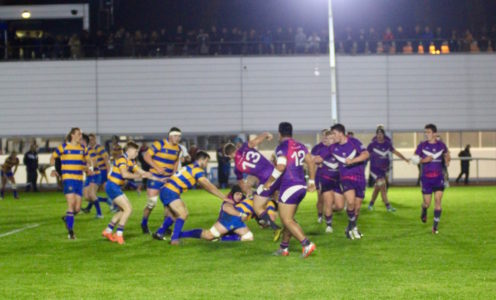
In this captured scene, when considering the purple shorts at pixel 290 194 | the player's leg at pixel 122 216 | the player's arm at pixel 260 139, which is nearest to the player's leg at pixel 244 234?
the player's arm at pixel 260 139

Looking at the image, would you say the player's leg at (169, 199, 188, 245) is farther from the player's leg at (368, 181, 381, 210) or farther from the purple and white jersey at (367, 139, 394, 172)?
the player's leg at (368, 181, 381, 210)

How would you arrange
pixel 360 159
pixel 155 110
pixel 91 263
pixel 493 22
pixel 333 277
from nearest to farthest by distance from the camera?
pixel 333 277
pixel 91 263
pixel 360 159
pixel 155 110
pixel 493 22

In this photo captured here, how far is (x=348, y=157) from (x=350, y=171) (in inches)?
11.0

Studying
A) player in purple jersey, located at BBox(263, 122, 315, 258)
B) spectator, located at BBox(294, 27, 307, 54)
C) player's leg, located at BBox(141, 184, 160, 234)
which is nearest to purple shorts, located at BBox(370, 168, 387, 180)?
player's leg, located at BBox(141, 184, 160, 234)

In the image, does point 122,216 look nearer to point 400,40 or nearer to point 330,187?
point 330,187

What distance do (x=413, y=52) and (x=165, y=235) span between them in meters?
24.8

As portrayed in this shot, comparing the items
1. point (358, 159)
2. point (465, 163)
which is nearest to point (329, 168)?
point (358, 159)

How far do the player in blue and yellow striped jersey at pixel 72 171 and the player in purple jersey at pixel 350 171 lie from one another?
4.96 meters

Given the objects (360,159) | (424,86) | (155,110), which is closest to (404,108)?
(424,86)

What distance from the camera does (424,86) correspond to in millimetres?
38344

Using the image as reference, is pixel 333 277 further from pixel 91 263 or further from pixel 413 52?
pixel 413 52

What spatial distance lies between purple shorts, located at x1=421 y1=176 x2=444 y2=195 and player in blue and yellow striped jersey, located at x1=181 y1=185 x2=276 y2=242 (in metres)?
3.72

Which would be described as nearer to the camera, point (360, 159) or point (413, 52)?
point (360, 159)

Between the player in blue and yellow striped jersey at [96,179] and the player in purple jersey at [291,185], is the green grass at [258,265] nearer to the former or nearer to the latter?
the player in purple jersey at [291,185]
